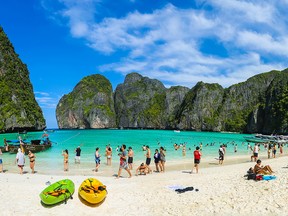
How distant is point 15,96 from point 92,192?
109333 mm

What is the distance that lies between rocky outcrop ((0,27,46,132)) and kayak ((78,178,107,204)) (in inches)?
3733

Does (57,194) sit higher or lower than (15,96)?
lower

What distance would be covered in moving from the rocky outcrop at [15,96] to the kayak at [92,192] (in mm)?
94811

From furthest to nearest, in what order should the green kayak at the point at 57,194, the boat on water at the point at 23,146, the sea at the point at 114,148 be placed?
the boat on water at the point at 23,146 < the sea at the point at 114,148 < the green kayak at the point at 57,194

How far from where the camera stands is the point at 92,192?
1112cm

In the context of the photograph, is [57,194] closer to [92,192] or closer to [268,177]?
[92,192]

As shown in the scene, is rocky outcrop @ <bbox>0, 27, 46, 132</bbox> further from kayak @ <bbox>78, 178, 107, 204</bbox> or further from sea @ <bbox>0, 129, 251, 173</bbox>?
kayak @ <bbox>78, 178, 107, 204</bbox>

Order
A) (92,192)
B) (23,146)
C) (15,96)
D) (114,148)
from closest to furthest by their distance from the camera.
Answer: (92,192)
(23,146)
(114,148)
(15,96)

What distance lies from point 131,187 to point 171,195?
2.48 metres

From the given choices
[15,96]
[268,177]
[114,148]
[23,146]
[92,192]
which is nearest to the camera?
[92,192]

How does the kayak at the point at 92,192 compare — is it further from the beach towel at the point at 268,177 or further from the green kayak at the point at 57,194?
the beach towel at the point at 268,177

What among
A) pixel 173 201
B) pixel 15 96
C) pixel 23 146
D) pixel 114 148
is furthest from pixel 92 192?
Answer: pixel 15 96

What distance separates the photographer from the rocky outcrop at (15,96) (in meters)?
99.4

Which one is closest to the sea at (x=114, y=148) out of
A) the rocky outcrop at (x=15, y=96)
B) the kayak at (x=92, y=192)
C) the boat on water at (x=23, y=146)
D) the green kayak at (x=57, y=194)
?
the boat on water at (x=23, y=146)
